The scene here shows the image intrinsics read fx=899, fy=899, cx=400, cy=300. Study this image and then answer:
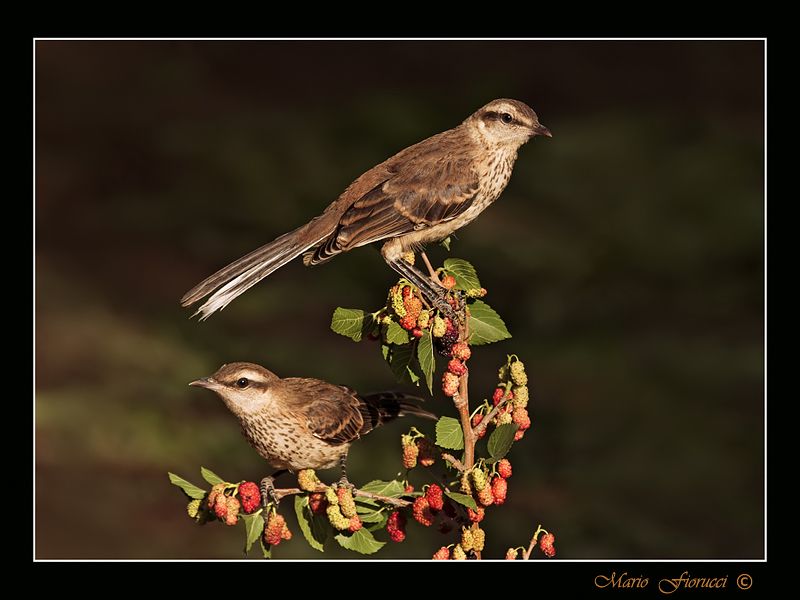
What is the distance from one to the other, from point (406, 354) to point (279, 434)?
1.46 feet

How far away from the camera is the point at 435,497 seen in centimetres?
197

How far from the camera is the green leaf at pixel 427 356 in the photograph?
199 cm

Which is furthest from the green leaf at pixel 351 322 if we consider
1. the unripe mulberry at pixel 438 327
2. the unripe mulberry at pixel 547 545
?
the unripe mulberry at pixel 547 545

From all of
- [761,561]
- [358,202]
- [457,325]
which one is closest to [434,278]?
[457,325]

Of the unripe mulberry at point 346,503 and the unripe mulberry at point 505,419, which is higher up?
the unripe mulberry at point 505,419

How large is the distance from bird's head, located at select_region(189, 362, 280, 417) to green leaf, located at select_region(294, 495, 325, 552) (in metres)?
0.33

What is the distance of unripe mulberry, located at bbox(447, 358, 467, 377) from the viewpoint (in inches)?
79.7

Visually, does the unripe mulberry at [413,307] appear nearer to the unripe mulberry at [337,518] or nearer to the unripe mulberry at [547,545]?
the unripe mulberry at [337,518]

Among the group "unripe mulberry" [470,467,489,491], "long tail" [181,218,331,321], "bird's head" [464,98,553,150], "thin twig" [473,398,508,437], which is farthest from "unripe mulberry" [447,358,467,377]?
"bird's head" [464,98,553,150]

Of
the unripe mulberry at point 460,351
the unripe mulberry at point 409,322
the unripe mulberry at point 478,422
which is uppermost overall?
the unripe mulberry at point 409,322

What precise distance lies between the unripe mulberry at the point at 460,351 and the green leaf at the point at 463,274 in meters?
→ 0.16

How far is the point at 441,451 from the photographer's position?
6.76ft

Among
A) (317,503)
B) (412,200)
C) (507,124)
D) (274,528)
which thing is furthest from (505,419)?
(507,124)

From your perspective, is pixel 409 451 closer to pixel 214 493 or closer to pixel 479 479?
pixel 479 479
